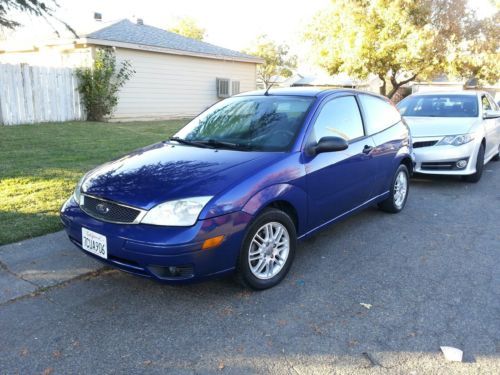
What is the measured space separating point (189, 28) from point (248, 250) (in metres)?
56.6

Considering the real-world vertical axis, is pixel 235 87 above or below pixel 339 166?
above

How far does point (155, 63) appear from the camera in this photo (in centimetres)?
1691

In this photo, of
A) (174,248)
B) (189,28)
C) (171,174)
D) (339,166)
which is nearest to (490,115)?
(339,166)

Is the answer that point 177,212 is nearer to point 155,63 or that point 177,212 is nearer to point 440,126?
point 440,126

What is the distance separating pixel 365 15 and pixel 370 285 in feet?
54.3

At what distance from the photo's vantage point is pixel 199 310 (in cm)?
328

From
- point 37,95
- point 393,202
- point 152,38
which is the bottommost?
point 393,202

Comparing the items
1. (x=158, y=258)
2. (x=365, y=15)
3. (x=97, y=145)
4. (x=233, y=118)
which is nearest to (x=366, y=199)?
(x=233, y=118)

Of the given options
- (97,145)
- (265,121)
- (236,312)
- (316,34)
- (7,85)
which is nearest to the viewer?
(236,312)

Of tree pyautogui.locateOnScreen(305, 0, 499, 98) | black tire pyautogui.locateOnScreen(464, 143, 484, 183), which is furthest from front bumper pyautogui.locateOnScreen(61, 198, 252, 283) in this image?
tree pyautogui.locateOnScreen(305, 0, 499, 98)

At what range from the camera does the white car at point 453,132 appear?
23.5 feet

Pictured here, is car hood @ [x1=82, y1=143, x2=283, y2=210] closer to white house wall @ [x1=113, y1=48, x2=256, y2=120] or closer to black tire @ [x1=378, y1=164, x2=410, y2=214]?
black tire @ [x1=378, y1=164, x2=410, y2=214]

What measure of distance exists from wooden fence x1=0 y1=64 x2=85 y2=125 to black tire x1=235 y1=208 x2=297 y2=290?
1175 cm

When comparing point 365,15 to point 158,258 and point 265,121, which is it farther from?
point 158,258
